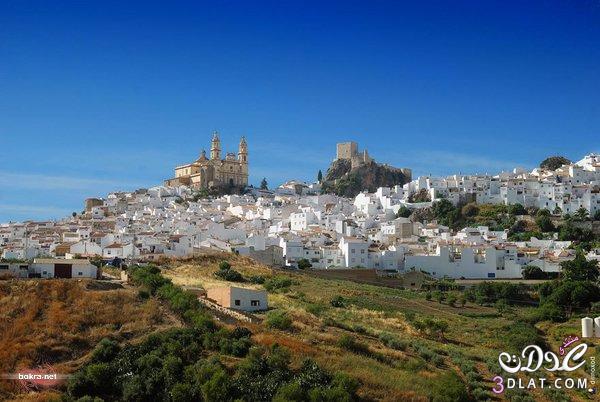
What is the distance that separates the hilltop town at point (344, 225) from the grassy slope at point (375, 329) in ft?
19.6

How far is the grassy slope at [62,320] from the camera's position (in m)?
21.4

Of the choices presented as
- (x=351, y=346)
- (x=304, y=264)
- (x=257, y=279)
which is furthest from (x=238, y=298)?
(x=304, y=264)

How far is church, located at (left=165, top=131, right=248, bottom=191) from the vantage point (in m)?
91.0

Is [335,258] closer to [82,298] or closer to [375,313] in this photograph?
[375,313]

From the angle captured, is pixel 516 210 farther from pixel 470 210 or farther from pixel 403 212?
pixel 403 212

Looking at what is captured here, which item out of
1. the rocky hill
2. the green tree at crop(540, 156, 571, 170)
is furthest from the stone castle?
the green tree at crop(540, 156, 571, 170)

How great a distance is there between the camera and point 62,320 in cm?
2356

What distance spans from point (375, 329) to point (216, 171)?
212ft

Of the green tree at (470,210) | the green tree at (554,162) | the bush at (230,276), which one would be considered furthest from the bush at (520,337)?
the green tree at (554,162)

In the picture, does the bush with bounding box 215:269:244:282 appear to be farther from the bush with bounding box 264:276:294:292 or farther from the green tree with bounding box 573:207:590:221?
the green tree with bounding box 573:207:590:221

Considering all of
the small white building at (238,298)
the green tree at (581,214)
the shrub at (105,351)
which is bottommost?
the shrub at (105,351)

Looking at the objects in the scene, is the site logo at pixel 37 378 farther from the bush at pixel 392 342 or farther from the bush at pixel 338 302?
the bush at pixel 338 302

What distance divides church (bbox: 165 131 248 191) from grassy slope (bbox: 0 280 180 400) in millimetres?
63054

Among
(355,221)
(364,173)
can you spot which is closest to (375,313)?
(355,221)
